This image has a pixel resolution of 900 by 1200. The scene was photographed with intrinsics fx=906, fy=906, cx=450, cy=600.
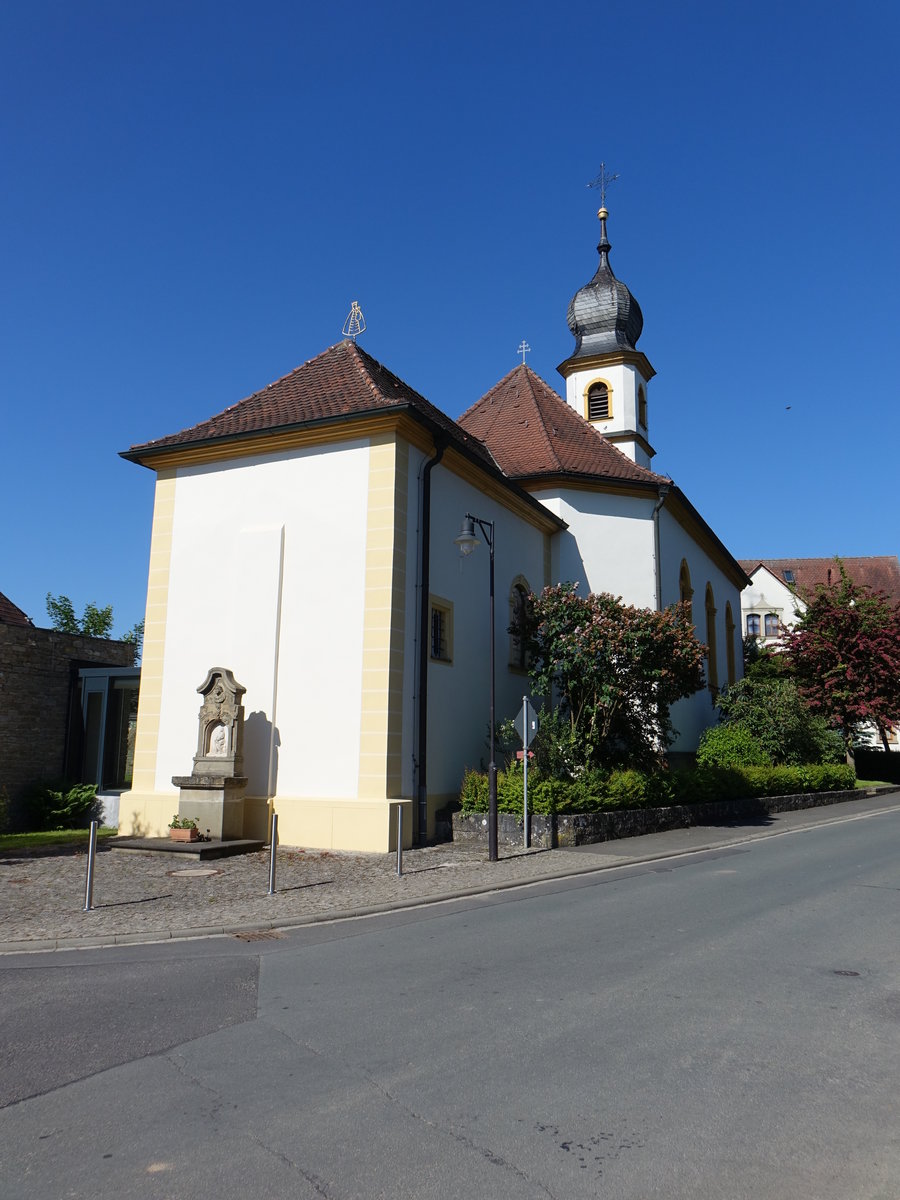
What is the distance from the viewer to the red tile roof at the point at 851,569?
62.2m

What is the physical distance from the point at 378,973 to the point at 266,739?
9190mm

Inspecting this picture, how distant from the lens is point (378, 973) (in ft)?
23.5

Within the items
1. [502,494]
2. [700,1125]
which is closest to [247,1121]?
[700,1125]

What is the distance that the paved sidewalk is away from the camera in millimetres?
9164

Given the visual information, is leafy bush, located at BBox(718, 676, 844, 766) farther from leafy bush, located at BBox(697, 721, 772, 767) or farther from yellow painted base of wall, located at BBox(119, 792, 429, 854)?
yellow painted base of wall, located at BBox(119, 792, 429, 854)

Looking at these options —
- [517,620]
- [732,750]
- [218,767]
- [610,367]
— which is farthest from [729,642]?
[218,767]

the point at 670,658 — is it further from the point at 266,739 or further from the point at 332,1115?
the point at 332,1115

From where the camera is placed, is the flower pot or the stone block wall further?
the stone block wall

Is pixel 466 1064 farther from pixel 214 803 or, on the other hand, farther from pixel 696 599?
pixel 696 599

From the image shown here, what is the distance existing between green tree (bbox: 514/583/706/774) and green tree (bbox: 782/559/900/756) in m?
17.6

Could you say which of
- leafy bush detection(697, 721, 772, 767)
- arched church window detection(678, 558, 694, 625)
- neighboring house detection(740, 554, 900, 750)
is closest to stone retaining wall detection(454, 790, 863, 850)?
leafy bush detection(697, 721, 772, 767)

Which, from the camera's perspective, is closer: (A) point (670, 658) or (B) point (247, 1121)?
(B) point (247, 1121)

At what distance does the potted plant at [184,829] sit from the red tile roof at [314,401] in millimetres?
7024

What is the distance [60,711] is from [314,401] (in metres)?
11.2
